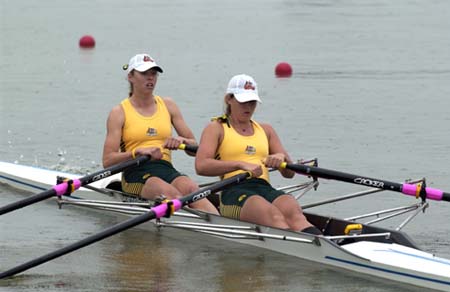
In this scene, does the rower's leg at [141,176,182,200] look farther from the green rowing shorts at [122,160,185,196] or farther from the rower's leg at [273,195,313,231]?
the rower's leg at [273,195,313,231]

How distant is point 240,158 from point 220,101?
649 cm

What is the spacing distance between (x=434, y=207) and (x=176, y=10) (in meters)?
16.6

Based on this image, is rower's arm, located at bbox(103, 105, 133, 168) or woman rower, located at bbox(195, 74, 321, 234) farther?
rower's arm, located at bbox(103, 105, 133, 168)

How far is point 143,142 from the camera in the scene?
8.71m

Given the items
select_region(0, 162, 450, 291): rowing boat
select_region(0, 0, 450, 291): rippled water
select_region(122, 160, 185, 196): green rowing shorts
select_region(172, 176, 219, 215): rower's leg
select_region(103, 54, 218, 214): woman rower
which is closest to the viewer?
select_region(0, 162, 450, 291): rowing boat

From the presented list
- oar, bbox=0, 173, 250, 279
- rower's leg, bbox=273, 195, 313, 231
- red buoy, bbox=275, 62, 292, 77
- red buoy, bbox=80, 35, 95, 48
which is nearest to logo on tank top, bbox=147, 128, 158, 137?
oar, bbox=0, 173, 250, 279

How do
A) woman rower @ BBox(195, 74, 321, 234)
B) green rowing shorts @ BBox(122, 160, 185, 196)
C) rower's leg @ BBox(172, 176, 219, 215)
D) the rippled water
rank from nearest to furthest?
the rippled water < woman rower @ BBox(195, 74, 321, 234) < rower's leg @ BBox(172, 176, 219, 215) < green rowing shorts @ BBox(122, 160, 185, 196)

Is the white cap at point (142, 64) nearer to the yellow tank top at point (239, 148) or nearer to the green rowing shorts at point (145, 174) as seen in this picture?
the green rowing shorts at point (145, 174)

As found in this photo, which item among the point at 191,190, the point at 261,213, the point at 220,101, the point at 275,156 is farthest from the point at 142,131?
the point at 220,101

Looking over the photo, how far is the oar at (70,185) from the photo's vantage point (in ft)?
25.6

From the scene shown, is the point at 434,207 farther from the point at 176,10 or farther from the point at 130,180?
the point at 176,10

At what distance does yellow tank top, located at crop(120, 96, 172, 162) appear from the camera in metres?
8.67

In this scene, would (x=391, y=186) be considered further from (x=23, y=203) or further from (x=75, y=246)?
(x=23, y=203)

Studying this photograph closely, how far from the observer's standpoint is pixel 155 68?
8.62 m
